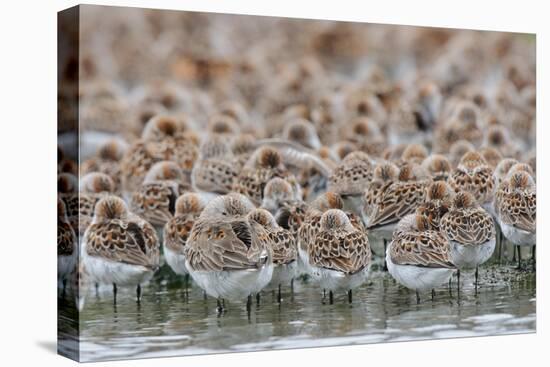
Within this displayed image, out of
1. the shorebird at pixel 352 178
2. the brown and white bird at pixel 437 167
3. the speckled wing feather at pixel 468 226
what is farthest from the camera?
the brown and white bird at pixel 437 167

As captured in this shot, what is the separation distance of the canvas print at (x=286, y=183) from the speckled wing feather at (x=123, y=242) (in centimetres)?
1

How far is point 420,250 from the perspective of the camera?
34.0 ft

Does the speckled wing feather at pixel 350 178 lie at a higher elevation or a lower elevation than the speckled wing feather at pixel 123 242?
higher

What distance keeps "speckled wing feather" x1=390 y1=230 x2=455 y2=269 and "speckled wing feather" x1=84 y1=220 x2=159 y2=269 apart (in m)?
2.04

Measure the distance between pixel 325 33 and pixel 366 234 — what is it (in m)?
1.74

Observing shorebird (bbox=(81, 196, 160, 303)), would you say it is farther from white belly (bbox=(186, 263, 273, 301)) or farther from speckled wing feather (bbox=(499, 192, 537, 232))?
speckled wing feather (bbox=(499, 192, 537, 232))

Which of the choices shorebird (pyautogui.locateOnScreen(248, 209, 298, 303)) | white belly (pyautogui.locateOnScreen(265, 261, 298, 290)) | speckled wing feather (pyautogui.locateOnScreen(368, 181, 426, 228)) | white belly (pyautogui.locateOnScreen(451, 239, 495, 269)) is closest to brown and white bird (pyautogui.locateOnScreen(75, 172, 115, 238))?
shorebird (pyautogui.locateOnScreen(248, 209, 298, 303))

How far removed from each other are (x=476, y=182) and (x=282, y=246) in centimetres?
200

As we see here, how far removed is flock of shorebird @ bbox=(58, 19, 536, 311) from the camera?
976 cm

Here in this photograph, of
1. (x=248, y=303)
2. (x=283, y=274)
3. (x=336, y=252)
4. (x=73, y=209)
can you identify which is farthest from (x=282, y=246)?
(x=73, y=209)

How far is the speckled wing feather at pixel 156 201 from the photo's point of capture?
10023 mm

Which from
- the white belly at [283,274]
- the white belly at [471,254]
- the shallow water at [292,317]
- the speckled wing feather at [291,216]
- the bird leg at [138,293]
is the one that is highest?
the speckled wing feather at [291,216]

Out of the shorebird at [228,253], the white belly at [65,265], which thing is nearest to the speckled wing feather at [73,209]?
the white belly at [65,265]

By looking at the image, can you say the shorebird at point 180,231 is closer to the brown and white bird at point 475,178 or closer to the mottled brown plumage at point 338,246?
the mottled brown plumage at point 338,246
